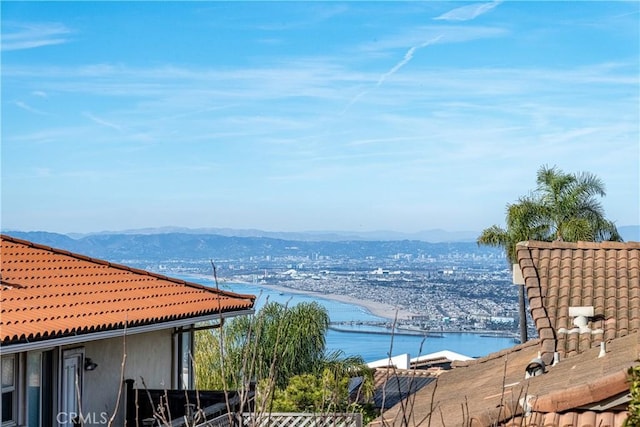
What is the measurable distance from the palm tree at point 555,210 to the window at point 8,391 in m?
27.6

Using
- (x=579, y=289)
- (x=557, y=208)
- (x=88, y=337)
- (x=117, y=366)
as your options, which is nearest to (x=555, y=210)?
(x=557, y=208)

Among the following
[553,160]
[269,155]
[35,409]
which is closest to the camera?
[35,409]

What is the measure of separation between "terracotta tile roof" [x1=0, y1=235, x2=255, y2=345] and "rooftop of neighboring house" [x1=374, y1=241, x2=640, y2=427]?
3.16 metres

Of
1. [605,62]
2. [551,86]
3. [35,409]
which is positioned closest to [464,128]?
[551,86]

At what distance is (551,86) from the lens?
3853 cm

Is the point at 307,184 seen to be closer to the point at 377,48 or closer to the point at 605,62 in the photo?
the point at 377,48

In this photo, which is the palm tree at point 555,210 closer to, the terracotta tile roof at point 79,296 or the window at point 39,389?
the terracotta tile roof at point 79,296

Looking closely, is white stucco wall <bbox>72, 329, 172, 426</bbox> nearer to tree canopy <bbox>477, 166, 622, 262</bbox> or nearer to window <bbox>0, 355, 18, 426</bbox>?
window <bbox>0, 355, 18, 426</bbox>

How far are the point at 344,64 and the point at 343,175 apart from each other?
3640cm

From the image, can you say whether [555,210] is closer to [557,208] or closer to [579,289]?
[557,208]

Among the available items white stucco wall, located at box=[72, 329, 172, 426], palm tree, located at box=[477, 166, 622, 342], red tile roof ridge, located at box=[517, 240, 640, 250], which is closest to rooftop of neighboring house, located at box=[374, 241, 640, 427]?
red tile roof ridge, located at box=[517, 240, 640, 250]

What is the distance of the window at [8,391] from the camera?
10.5 meters

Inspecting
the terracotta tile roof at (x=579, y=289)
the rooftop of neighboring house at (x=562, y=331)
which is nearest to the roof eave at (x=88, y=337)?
the rooftop of neighboring house at (x=562, y=331)

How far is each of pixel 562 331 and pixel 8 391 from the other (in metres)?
6.55
